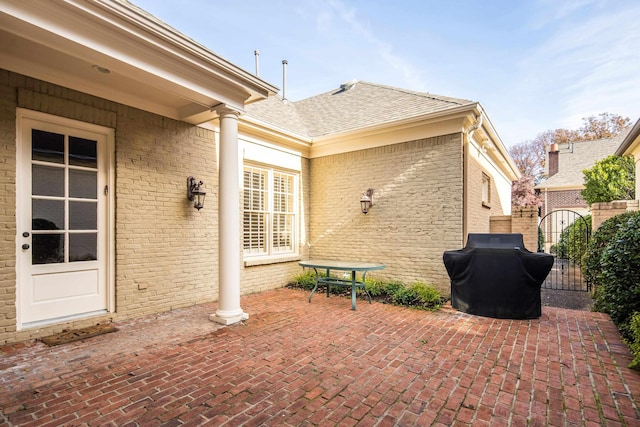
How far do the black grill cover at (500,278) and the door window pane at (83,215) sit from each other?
5.37 metres

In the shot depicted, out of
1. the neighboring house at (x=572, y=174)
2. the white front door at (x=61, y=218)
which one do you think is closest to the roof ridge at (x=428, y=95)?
the white front door at (x=61, y=218)

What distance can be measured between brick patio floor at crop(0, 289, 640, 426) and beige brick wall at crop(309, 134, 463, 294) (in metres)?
1.83

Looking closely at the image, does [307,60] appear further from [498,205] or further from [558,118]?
[558,118]

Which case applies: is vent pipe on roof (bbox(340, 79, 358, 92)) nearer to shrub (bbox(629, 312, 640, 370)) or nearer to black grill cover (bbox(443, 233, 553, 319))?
black grill cover (bbox(443, 233, 553, 319))

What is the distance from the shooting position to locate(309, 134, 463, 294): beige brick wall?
18.9 feet

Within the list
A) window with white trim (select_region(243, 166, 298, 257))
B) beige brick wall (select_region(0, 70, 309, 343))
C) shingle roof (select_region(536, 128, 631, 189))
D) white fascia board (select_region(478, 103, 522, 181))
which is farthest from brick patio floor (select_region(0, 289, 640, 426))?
shingle roof (select_region(536, 128, 631, 189))

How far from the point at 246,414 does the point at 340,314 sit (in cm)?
273

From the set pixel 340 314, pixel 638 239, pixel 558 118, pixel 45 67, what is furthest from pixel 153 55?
pixel 558 118

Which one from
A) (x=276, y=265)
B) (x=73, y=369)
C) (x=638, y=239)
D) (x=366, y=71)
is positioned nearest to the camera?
(x=73, y=369)

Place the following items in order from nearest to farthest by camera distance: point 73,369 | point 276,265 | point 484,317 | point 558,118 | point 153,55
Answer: point 73,369 < point 153,55 < point 484,317 < point 276,265 < point 558,118

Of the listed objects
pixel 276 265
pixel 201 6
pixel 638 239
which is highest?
pixel 201 6

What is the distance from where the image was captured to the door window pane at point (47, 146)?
3.75 metres

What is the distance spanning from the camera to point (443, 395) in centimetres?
245

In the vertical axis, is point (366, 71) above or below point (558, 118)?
below
